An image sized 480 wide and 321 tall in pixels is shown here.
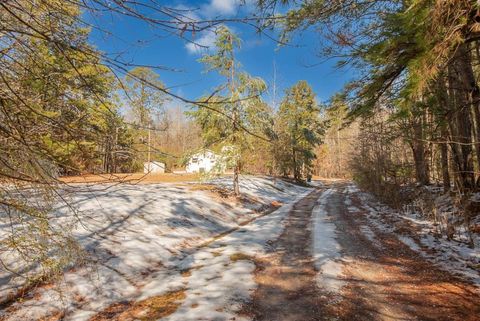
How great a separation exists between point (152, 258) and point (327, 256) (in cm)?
403

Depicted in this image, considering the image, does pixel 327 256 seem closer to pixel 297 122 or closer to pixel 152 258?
pixel 152 258

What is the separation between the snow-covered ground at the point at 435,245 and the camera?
225 inches

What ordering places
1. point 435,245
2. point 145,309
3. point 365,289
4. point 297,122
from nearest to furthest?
point 145,309 < point 365,289 < point 435,245 < point 297,122

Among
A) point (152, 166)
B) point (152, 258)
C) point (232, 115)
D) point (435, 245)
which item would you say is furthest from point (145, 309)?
point (232, 115)

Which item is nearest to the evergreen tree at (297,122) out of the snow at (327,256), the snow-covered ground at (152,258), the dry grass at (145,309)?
the snow-covered ground at (152,258)

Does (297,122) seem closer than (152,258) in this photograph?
No

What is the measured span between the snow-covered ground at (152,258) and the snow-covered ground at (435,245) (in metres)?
3.68

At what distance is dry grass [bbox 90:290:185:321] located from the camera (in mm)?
4389

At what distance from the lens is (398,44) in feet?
15.6

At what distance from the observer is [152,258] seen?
23.2 feet

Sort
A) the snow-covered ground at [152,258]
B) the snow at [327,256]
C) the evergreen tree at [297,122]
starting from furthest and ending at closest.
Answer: the evergreen tree at [297,122] < the snow at [327,256] < the snow-covered ground at [152,258]

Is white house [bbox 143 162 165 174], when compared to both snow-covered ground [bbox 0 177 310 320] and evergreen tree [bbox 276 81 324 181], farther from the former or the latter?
evergreen tree [bbox 276 81 324 181]

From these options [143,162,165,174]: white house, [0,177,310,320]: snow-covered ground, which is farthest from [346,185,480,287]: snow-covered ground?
[143,162,165,174]: white house

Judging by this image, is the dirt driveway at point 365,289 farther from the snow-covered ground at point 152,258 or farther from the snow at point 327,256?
the snow-covered ground at point 152,258
